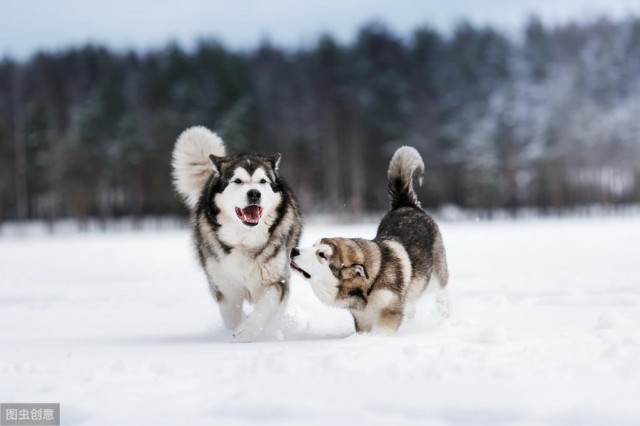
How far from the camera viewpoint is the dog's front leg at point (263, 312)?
5.25 metres

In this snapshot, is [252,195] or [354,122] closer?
[252,195]

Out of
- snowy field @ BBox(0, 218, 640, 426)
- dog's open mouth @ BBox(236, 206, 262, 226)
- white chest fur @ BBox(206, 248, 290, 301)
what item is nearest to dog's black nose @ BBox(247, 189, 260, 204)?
dog's open mouth @ BBox(236, 206, 262, 226)

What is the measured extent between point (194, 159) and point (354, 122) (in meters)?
38.3

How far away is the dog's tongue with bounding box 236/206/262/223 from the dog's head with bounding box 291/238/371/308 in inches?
16.9

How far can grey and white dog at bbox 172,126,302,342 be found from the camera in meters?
5.37

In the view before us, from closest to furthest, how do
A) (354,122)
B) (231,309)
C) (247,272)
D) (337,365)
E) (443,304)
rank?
(337,365) < (247,272) < (231,309) < (443,304) < (354,122)

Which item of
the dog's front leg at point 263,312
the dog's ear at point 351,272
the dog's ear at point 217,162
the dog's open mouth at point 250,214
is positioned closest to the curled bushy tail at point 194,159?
the dog's ear at point 217,162

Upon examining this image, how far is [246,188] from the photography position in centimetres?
529

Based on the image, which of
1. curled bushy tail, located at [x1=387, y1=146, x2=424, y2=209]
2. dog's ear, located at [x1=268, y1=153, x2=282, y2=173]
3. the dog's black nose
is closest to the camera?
the dog's black nose

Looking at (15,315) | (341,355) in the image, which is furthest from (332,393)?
(15,315)

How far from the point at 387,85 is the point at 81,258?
34.1 m

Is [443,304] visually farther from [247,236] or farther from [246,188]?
[246,188]

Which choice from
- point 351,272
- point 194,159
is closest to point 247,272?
point 351,272

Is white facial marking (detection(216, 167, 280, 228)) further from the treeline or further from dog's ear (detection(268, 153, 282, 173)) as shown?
the treeline
